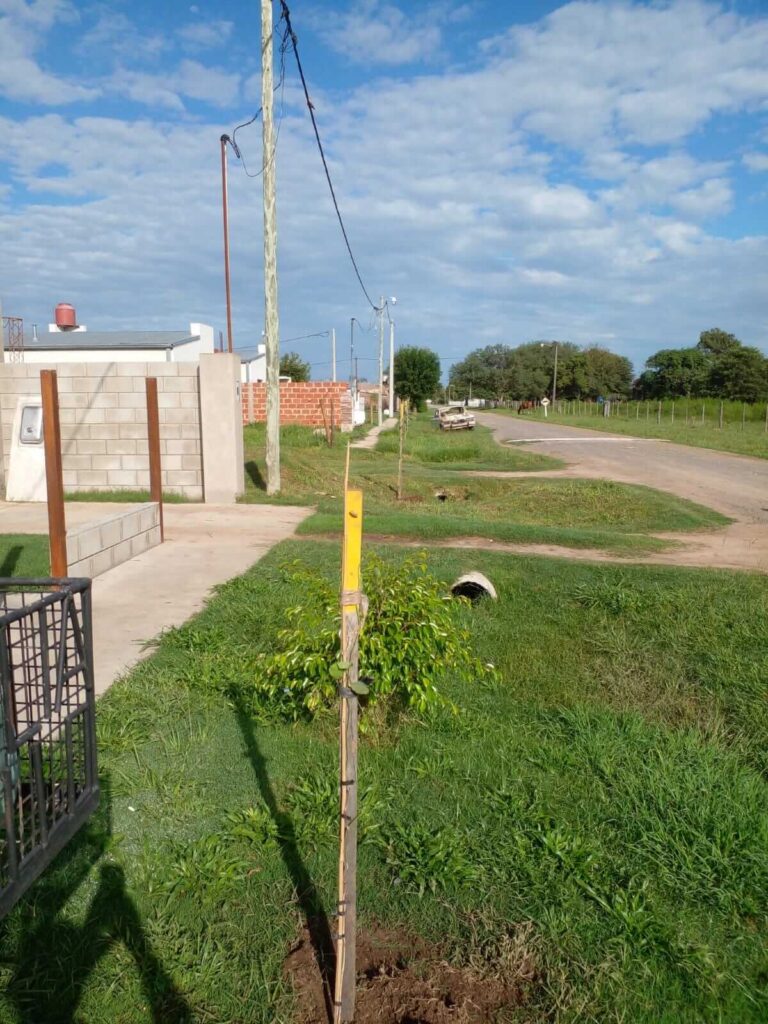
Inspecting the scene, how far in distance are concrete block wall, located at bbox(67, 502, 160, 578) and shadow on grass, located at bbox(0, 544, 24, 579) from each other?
0.64m

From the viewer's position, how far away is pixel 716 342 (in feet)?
264

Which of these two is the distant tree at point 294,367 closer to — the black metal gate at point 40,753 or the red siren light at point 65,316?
the red siren light at point 65,316

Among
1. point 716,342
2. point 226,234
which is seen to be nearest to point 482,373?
point 716,342

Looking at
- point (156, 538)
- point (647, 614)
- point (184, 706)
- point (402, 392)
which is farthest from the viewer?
point (402, 392)

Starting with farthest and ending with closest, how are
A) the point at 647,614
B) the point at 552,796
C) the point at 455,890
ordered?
the point at 647,614 < the point at 552,796 < the point at 455,890

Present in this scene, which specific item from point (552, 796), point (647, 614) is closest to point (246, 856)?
point (552, 796)

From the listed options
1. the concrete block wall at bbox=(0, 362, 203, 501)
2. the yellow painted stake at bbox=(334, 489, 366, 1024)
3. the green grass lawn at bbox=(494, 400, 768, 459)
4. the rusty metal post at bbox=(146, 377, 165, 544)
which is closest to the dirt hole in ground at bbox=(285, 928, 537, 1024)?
the yellow painted stake at bbox=(334, 489, 366, 1024)

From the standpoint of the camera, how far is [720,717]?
4.55m

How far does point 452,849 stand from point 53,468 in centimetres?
397

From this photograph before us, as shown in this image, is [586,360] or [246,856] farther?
[586,360]

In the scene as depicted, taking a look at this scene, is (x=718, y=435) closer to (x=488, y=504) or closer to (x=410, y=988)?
(x=488, y=504)

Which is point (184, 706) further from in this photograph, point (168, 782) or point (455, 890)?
point (455, 890)

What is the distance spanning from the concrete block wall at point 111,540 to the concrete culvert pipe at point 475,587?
3108mm

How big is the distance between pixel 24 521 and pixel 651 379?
262 ft
